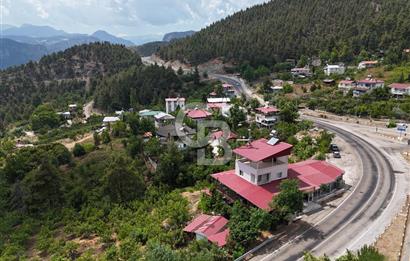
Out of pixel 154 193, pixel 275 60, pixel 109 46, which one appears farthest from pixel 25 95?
pixel 154 193

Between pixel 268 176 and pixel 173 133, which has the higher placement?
pixel 268 176

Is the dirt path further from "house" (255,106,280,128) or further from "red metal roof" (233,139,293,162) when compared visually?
"red metal roof" (233,139,293,162)

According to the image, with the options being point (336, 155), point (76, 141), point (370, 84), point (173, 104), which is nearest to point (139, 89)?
point (173, 104)

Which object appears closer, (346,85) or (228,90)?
(346,85)

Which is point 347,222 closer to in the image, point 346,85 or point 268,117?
Result: point 268,117

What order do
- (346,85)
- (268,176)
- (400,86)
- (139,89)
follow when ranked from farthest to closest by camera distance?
(139,89) → (346,85) → (400,86) → (268,176)

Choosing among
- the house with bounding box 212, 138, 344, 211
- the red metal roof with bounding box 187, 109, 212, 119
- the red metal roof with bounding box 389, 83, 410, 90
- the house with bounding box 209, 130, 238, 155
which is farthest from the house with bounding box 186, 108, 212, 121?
the red metal roof with bounding box 389, 83, 410, 90

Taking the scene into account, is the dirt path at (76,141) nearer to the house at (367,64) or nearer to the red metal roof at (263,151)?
the red metal roof at (263,151)
